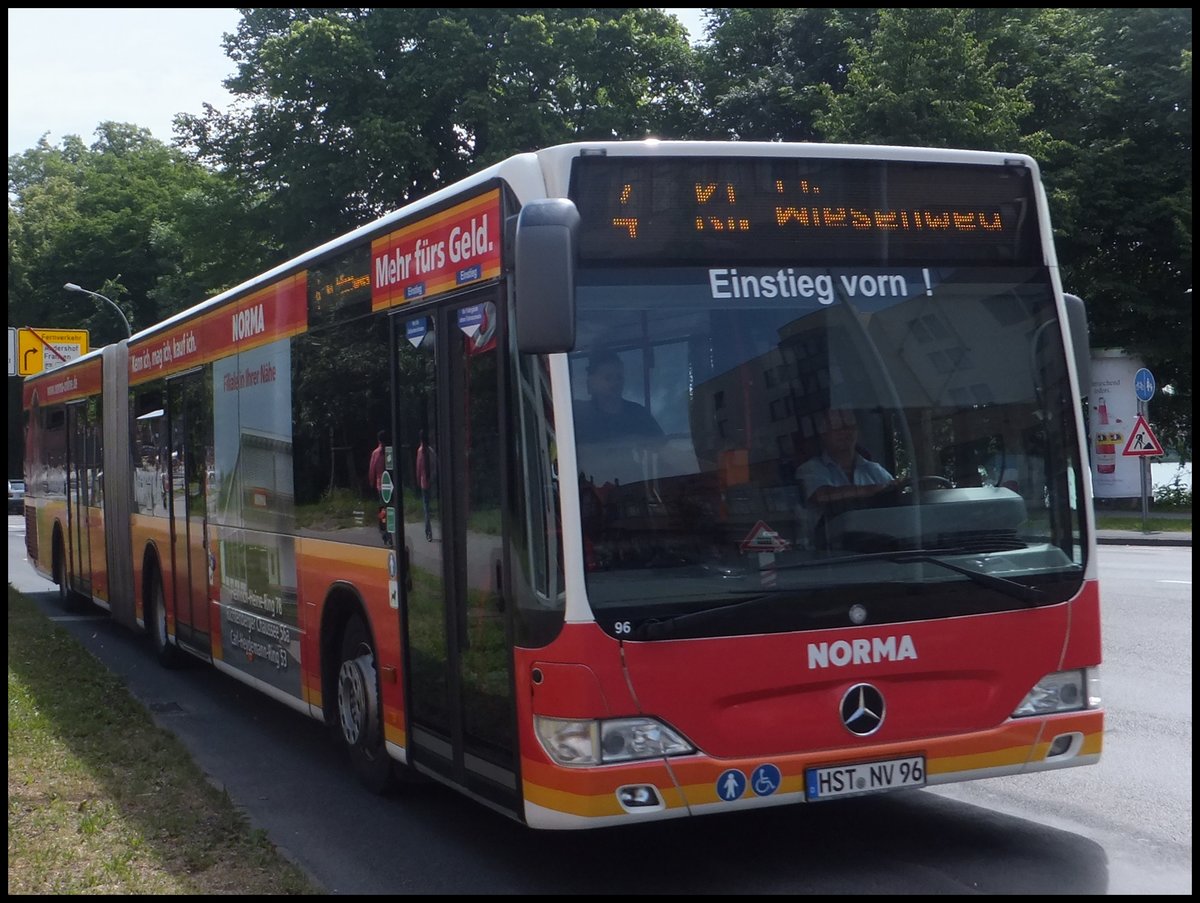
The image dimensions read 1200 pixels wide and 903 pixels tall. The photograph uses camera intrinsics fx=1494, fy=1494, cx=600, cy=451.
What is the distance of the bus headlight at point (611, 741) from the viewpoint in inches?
219

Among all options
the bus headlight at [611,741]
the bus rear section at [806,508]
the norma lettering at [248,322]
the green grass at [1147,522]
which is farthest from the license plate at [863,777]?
the green grass at [1147,522]

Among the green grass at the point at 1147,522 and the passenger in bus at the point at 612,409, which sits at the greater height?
the passenger in bus at the point at 612,409

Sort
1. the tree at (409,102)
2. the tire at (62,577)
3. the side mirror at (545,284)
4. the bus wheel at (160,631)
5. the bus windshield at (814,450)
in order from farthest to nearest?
the tree at (409,102)
the tire at (62,577)
the bus wheel at (160,631)
the bus windshield at (814,450)
the side mirror at (545,284)

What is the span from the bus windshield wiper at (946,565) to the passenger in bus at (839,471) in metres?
0.22

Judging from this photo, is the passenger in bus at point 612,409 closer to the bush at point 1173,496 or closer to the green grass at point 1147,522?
the green grass at point 1147,522

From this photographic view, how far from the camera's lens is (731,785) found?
5664 mm

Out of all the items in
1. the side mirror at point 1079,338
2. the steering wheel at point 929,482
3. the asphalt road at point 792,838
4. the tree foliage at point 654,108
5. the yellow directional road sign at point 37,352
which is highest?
the tree foliage at point 654,108

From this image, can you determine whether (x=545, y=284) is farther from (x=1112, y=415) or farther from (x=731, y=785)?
(x=1112, y=415)

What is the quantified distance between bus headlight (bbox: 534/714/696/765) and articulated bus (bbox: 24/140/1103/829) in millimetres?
11

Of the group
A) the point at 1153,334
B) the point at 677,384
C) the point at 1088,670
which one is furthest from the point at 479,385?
the point at 1153,334

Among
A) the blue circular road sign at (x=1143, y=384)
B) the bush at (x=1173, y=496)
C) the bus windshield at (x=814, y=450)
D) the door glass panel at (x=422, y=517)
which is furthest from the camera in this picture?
the bush at (x=1173, y=496)

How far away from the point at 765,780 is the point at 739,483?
3.73 feet

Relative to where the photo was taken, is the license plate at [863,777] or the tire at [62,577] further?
the tire at [62,577]

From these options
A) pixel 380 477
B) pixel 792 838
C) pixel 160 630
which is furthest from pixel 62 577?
pixel 792 838
